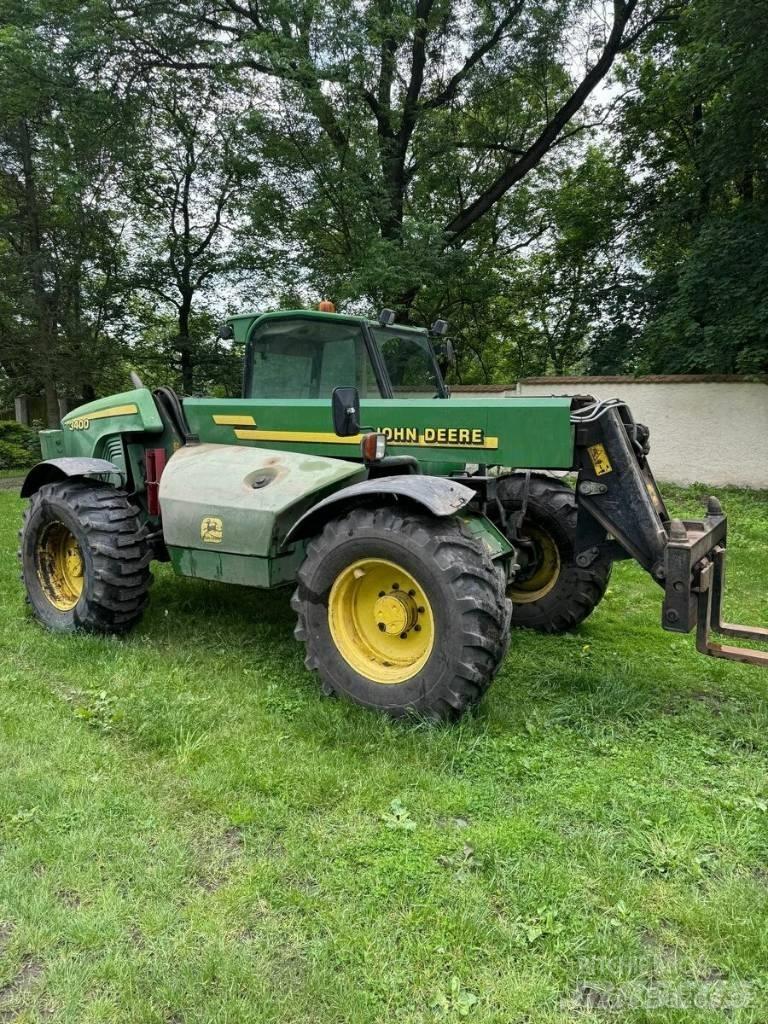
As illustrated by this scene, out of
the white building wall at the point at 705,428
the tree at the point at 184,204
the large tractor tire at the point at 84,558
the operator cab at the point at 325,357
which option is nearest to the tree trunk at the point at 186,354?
the tree at the point at 184,204

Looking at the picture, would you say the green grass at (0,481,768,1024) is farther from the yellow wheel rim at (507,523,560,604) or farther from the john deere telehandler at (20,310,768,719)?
the yellow wheel rim at (507,523,560,604)

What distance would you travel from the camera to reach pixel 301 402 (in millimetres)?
4188

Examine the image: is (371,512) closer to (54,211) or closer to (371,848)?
(371,848)

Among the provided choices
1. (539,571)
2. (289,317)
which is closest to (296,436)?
(289,317)

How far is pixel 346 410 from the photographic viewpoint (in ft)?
11.6

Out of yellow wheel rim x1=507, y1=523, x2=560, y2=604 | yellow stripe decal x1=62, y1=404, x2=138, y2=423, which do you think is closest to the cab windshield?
yellow wheel rim x1=507, y1=523, x2=560, y2=604

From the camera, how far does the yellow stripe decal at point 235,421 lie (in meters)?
4.39

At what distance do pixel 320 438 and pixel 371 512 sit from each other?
885 millimetres

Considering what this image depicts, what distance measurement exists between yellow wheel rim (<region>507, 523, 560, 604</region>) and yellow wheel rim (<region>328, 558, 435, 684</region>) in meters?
1.49

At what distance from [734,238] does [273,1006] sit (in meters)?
12.3

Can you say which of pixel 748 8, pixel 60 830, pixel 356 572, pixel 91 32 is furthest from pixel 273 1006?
pixel 91 32

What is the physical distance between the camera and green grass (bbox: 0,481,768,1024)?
6.09 ft

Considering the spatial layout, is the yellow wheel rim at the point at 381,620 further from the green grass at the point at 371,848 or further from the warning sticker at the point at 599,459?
the warning sticker at the point at 599,459

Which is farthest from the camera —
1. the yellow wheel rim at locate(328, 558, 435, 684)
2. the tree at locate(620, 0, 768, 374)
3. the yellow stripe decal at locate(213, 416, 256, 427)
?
the tree at locate(620, 0, 768, 374)
